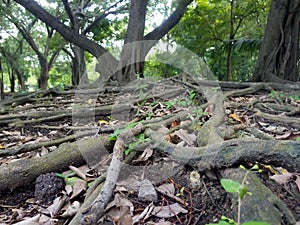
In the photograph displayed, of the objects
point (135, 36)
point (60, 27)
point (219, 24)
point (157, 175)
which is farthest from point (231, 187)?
point (219, 24)

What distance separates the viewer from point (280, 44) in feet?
13.6

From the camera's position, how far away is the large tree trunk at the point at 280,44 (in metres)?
4.09

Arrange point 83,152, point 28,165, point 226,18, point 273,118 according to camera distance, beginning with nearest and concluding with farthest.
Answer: point 28,165, point 83,152, point 273,118, point 226,18

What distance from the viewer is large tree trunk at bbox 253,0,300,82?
4090 millimetres

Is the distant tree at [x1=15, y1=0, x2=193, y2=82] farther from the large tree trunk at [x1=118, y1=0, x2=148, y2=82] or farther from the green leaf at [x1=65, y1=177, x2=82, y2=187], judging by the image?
the green leaf at [x1=65, y1=177, x2=82, y2=187]

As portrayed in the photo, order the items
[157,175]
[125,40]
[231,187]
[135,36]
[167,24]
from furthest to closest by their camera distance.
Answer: [167,24] < [125,40] < [135,36] < [157,175] < [231,187]

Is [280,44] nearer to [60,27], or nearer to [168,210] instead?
[168,210]

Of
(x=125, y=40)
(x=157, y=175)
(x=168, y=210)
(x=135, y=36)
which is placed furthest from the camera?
(x=125, y=40)

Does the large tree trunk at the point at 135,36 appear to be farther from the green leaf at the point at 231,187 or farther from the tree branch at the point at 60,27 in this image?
the green leaf at the point at 231,187

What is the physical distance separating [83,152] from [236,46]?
5.85m

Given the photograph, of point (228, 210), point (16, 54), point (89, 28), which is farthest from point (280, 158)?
point (16, 54)

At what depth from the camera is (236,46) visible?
650 cm

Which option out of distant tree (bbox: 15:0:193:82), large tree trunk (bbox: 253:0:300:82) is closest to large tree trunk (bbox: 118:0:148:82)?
distant tree (bbox: 15:0:193:82)

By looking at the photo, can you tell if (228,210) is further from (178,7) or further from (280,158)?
(178,7)
